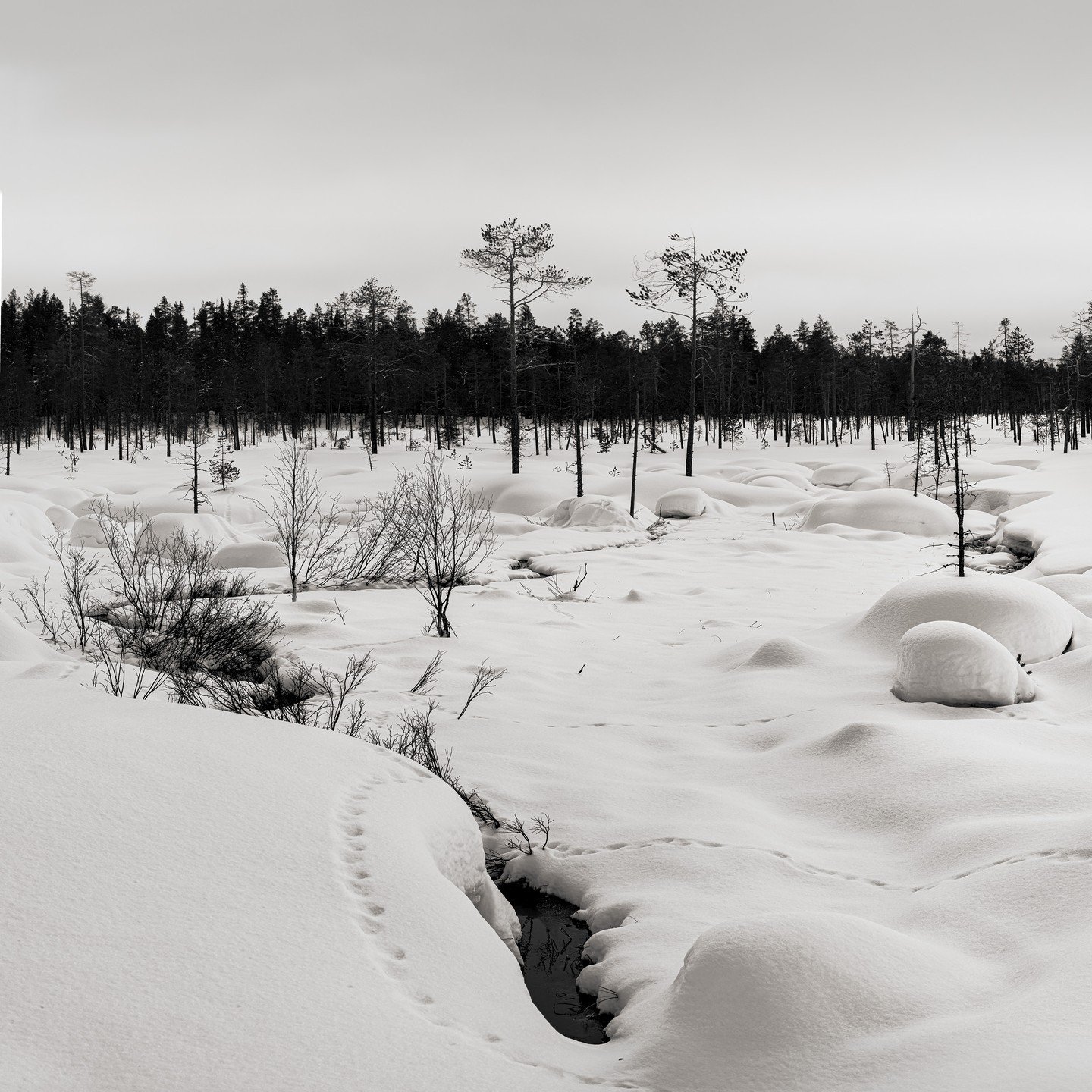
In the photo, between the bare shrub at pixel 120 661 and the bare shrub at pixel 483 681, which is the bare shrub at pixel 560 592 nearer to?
the bare shrub at pixel 483 681

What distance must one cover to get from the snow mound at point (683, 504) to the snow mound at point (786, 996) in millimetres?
25693

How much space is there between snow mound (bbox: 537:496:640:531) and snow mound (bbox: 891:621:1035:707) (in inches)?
670

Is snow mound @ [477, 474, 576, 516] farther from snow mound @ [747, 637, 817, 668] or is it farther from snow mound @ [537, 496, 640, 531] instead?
snow mound @ [747, 637, 817, 668]

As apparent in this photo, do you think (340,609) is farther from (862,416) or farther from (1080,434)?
(862,416)

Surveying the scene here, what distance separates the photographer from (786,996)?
9.86 feet

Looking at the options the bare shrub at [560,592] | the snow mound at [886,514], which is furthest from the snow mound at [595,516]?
the bare shrub at [560,592]

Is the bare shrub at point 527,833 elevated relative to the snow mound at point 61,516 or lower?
lower

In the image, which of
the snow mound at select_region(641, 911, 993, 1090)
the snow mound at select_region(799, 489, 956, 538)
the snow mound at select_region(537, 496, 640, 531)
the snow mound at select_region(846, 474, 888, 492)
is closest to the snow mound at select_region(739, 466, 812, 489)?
the snow mound at select_region(846, 474, 888, 492)

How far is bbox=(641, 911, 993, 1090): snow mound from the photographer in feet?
9.53

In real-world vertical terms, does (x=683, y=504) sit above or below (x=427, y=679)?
above

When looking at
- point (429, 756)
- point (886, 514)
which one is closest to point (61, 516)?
point (429, 756)

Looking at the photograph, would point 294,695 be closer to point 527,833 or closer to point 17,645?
point 17,645

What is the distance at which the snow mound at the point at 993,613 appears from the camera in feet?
31.2

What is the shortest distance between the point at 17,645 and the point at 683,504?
22555 millimetres
